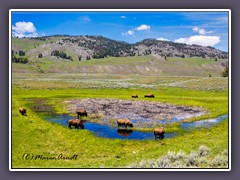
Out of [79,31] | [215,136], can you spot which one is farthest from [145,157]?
[79,31]

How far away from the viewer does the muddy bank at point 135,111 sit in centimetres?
1864

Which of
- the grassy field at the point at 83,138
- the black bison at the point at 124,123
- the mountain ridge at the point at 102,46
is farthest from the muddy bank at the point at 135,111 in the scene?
the mountain ridge at the point at 102,46

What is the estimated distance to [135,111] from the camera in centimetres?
2050

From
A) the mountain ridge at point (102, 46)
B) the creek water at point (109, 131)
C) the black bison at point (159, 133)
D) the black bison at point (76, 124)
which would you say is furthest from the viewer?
the black bison at point (76, 124)

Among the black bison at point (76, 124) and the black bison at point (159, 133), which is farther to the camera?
the black bison at point (76, 124)

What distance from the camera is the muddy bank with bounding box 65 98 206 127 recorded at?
61.2 ft

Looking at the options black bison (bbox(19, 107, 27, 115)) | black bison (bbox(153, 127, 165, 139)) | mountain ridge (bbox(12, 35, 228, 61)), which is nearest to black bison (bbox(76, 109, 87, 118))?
mountain ridge (bbox(12, 35, 228, 61))

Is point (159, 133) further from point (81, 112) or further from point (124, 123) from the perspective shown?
point (81, 112)

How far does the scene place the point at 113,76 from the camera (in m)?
20.5

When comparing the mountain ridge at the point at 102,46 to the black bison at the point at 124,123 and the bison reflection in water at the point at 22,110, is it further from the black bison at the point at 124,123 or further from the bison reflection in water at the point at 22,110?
the black bison at the point at 124,123

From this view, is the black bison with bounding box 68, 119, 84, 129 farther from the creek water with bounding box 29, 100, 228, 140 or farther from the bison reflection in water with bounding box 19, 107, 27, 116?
the bison reflection in water with bounding box 19, 107, 27, 116

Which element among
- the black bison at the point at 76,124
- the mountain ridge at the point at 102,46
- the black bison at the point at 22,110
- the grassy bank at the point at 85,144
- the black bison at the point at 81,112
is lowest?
the grassy bank at the point at 85,144
